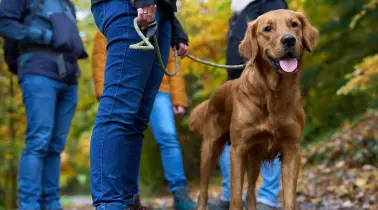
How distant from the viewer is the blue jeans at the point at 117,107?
2801 millimetres

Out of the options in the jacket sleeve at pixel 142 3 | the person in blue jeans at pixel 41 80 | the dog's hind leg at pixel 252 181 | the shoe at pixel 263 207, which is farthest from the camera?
the shoe at pixel 263 207

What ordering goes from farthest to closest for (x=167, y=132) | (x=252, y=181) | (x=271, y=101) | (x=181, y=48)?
(x=167, y=132) < (x=252, y=181) < (x=181, y=48) < (x=271, y=101)

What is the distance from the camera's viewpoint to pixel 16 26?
437 cm

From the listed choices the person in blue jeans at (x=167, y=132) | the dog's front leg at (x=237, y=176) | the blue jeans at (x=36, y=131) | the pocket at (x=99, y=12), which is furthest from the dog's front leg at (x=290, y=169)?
the blue jeans at (x=36, y=131)

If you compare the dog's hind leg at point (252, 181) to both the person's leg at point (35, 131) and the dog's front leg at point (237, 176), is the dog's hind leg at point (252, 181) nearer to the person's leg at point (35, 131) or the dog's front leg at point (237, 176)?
the dog's front leg at point (237, 176)

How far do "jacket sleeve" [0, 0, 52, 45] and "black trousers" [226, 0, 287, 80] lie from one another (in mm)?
1736

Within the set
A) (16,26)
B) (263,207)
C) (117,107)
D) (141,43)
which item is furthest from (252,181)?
(16,26)

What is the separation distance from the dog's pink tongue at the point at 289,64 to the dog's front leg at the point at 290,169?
59 cm

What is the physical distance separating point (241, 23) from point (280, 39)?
1334 millimetres

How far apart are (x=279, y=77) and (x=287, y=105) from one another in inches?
8.1

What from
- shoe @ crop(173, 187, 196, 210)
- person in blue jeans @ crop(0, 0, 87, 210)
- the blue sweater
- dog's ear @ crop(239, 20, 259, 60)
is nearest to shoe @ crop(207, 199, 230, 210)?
shoe @ crop(173, 187, 196, 210)

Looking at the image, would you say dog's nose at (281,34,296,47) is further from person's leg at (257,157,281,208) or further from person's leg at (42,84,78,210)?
person's leg at (42,84,78,210)

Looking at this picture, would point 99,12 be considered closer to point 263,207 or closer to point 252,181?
point 252,181

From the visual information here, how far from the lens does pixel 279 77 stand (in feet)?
11.7
